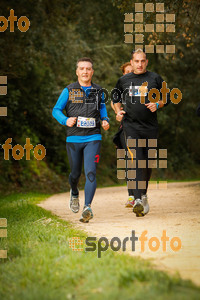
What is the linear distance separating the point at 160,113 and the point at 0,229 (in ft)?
70.8

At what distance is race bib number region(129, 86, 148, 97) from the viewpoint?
8.10 meters

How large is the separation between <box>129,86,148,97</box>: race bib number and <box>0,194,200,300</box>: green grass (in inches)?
108

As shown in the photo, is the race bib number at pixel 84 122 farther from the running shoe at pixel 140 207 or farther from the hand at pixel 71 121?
the running shoe at pixel 140 207

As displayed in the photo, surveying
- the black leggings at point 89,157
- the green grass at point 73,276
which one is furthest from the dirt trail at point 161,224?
the black leggings at point 89,157

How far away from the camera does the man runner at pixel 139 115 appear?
26.6 feet

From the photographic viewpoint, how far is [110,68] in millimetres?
24000

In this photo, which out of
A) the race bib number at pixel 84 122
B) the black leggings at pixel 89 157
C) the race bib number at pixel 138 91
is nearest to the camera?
the race bib number at pixel 84 122

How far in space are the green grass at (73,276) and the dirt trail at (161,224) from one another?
13.2 inches

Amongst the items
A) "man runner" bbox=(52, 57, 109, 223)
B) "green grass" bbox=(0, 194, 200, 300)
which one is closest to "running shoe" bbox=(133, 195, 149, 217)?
"man runner" bbox=(52, 57, 109, 223)

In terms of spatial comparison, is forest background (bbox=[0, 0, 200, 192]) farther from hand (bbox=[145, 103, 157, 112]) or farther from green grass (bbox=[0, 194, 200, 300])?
green grass (bbox=[0, 194, 200, 300])

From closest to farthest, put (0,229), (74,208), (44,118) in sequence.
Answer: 1. (0,229)
2. (74,208)
3. (44,118)

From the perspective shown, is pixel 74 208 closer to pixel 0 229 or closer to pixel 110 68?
pixel 0 229

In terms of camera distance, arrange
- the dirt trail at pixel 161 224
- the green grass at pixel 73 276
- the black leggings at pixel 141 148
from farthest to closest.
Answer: the black leggings at pixel 141 148
the dirt trail at pixel 161 224
the green grass at pixel 73 276

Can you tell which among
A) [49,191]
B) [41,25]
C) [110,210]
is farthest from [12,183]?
[110,210]
